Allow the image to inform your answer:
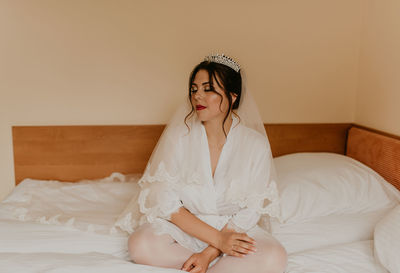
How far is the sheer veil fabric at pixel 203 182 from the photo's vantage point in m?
1.47

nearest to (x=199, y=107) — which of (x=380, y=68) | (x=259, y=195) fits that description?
(x=259, y=195)

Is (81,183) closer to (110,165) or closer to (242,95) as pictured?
(110,165)

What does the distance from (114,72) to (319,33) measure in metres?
1.37

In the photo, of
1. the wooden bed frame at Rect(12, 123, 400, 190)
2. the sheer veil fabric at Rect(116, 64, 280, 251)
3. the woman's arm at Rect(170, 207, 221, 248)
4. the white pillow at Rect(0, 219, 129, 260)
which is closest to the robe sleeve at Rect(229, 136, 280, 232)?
the sheer veil fabric at Rect(116, 64, 280, 251)

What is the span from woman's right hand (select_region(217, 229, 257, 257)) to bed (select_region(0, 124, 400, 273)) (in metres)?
0.18

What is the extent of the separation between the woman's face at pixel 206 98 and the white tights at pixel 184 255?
1.84ft

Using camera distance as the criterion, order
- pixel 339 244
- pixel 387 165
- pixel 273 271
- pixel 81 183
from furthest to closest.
Answer: pixel 81 183
pixel 387 165
pixel 339 244
pixel 273 271

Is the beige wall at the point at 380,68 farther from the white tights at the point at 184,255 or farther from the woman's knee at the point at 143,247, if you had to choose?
the woman's knee at the point at 143,247

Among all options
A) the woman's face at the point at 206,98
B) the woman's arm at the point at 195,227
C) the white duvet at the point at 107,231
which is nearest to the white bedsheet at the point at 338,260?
the white duvet at the point at 107,231

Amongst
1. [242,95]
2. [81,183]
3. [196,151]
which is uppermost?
[242,95]

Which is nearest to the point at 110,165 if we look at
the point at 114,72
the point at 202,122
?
the point at 114,72

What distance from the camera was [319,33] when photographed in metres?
2.27

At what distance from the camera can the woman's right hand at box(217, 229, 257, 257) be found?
1.30 m

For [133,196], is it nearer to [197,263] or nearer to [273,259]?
[197,263]
